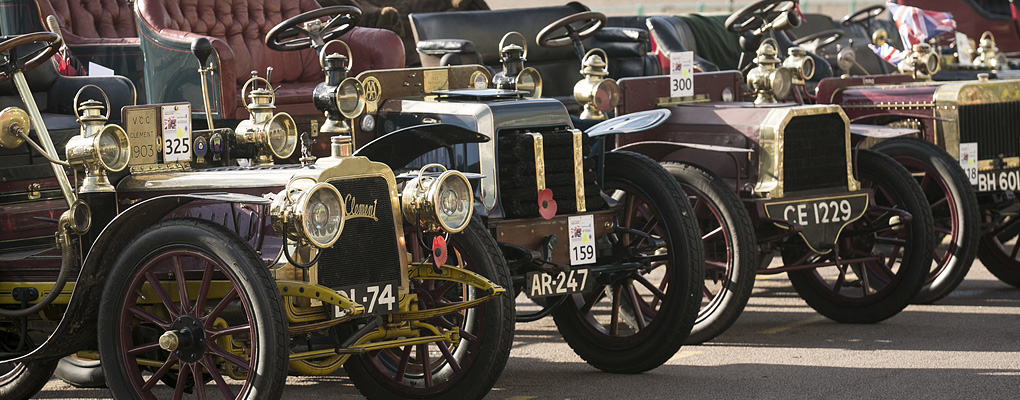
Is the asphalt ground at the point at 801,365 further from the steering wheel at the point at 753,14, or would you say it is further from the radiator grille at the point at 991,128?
the steering wheel at the point at 753,14

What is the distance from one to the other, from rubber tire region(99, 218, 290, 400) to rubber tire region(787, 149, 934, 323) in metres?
3.26

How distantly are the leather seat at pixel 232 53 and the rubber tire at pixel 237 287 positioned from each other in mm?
2432

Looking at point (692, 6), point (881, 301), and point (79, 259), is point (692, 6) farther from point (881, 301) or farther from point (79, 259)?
point (79, 259)

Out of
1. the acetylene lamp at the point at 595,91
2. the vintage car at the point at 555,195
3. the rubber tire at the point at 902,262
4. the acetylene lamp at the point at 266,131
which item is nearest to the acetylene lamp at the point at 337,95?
the vintage car at the point at 555,195

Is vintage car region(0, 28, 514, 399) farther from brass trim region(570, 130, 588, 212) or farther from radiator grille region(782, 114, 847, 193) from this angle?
radiator grille region(782, 114, 847, 193)

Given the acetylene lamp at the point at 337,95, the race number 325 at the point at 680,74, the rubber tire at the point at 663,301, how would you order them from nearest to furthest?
the acetylene lamp at the point at 337,95 → the rubber tire at the point at 663,301 → the race number 325 at the point at 680,74

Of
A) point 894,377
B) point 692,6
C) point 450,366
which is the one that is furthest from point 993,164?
point 692,6

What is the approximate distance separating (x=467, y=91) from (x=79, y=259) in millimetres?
1548

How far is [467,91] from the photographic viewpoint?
198 inches

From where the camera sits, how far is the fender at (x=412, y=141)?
14.0 feet

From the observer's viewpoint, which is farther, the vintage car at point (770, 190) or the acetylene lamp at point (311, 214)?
the vintage car at point (770, 190)

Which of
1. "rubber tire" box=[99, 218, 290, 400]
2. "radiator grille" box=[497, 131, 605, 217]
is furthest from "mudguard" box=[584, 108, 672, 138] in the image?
"rubber tire" box=[99, 218, 290, 400]

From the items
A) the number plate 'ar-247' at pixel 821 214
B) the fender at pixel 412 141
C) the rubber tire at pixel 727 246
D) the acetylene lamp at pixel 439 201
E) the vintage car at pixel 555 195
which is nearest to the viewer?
the acetylene lamp at pixel 439 201

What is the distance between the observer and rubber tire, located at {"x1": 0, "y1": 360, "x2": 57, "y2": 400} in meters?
4.46
